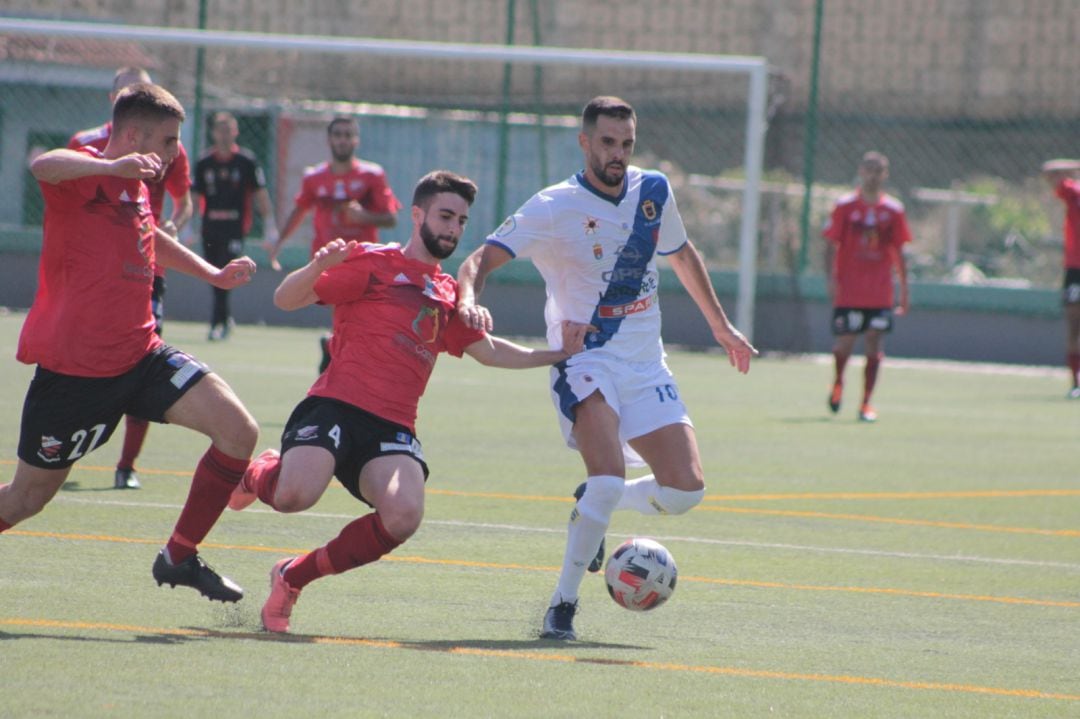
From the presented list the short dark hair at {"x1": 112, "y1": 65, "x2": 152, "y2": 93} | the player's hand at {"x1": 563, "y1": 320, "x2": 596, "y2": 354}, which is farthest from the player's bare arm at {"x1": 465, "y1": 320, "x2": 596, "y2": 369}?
the short dark hair at {"x1": 112, "y1": 65, "x2": 152, "y2": 93}

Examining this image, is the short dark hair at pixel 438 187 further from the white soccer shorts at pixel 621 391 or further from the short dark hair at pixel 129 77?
the short dark hair at pixel 129 77

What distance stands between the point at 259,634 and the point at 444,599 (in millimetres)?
1083

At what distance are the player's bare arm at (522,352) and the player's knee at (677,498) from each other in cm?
70

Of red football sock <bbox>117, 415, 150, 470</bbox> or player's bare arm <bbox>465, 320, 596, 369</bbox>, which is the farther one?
red football sock <bbox>117, 415, 150, 470</bbox>

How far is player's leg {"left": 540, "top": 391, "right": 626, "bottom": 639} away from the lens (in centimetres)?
670

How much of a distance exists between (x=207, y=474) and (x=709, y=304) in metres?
2.24

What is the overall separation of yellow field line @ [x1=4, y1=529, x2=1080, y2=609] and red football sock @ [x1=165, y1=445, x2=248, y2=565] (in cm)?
140

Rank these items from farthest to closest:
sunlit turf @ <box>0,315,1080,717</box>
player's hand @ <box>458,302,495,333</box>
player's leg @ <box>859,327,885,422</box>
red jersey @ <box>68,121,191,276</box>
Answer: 1. player's leg @ <box>859,327,885,422</box>
2. red jersey @ <box>68,121,191,276</box>
3. player's hand @ <box>458,302,495,333</box>
4. sunlit turf @ <box>0,315,1080,717</box>

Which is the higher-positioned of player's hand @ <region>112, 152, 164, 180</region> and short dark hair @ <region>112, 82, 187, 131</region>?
short dark hair @ <region>112, 82, 187, 131</region>

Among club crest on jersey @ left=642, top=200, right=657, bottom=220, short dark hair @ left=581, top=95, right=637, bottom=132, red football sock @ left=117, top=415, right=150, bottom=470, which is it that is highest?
short dark hair @ left=581, top=95, right=637, bottom=132

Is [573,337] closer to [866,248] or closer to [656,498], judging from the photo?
[656,498]

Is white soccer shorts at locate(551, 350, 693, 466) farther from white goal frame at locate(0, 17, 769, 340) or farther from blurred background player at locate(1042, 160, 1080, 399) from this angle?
white goal frame at locate(0, 17, 769, 340)

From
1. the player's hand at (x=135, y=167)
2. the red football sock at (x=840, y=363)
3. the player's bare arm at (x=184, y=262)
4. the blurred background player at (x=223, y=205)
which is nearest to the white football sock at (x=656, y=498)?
the player's bare arm at (x=184, y=262)

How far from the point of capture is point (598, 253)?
290 inches
